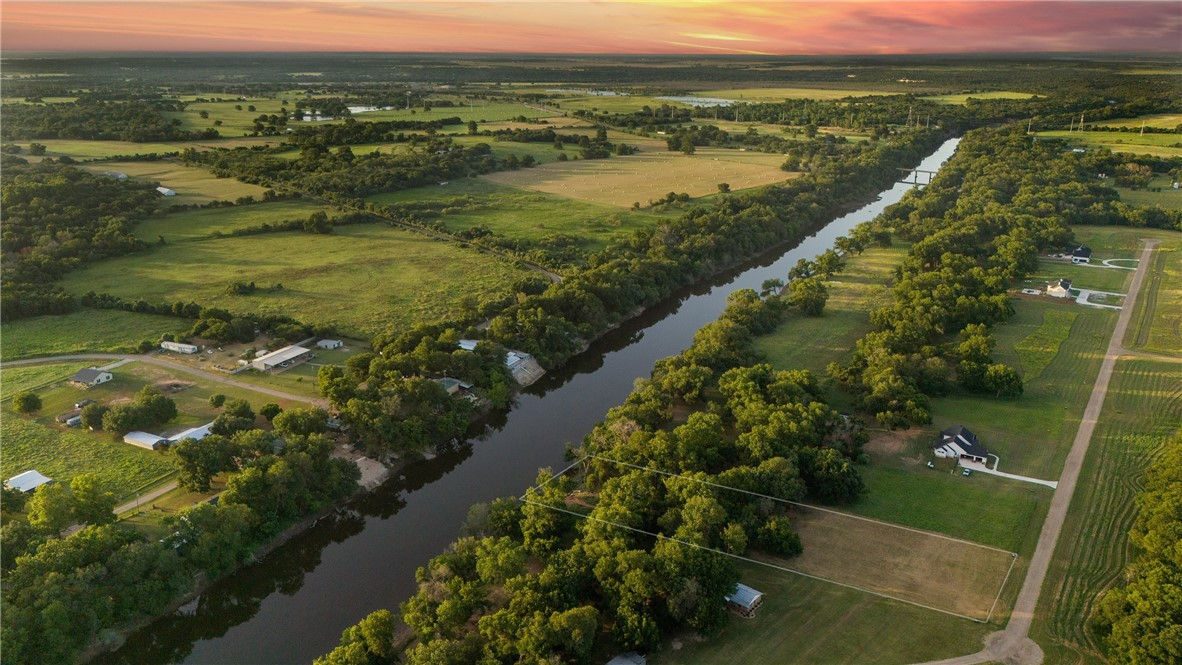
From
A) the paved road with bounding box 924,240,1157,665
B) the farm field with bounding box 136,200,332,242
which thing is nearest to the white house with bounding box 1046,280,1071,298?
the paved road with bounding box 924,240,1157,665

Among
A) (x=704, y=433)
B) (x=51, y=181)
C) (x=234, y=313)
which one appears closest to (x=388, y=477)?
(x=704, y=433)

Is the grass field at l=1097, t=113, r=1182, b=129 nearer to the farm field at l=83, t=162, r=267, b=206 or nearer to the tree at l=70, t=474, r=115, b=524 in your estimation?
the farm field at l=83, t=162, r=267, b=206

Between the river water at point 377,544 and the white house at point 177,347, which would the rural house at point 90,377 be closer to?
the white house at point 177,347

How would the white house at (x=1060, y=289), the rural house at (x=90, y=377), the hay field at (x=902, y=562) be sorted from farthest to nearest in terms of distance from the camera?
the white house at (x=1060, y=289) < the rural house at (x=90, y=377) < the hay field at (x=902, y=562)

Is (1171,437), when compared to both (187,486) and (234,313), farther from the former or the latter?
(234,313)

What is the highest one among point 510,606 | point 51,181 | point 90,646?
point 51,181

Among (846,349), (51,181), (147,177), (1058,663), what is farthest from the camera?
(147,177)

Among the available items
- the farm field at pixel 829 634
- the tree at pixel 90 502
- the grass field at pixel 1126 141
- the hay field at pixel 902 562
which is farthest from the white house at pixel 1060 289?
the grass field at pixel 1126 141
